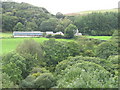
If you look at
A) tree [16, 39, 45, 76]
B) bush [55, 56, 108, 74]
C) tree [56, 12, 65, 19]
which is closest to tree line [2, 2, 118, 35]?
tree [56, 12, 65, 19]

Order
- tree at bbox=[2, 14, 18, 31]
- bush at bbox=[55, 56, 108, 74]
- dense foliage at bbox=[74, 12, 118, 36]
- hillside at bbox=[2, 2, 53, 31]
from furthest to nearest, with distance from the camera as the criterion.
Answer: hillside at bbox=[2, 2, 53, 31] → tree at bbox=[2, 14, 18, 31] → dense foliage at bbox=[74, 12, 118, 36] → bush at bbox=[55, 56, 108, 74]

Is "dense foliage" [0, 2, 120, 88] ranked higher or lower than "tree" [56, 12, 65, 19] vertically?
lower

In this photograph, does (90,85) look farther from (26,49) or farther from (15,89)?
(26,49)

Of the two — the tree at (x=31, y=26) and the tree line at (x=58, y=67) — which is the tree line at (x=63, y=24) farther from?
the tree line at (x=58, y=67)

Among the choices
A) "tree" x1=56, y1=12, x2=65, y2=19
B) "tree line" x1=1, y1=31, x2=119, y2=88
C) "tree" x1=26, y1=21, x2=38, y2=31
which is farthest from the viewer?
"tree" x1=56, y1=12, x2=65, y2=19

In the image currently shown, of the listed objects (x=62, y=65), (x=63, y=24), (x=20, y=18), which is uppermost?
(x=20, y=18)

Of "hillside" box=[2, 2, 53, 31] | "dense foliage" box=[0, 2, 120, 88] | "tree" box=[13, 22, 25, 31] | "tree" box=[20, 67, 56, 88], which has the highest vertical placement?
"hillside" box=[2, 2, 53, 31]

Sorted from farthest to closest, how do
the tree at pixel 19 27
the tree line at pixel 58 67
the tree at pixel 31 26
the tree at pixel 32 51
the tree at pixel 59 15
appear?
1. the tree at pixel 59 15
2. the tree at pixel 31 26
3. the tree at pixel 19 27
4. the tree at pixel 32 51
5. the tree line at pixel 58 67

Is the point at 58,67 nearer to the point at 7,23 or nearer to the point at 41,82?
the point at 41,82

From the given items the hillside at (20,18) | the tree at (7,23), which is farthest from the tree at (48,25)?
the tree at (7,23)

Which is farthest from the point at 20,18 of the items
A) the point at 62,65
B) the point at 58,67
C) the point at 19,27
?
the point at 62,65

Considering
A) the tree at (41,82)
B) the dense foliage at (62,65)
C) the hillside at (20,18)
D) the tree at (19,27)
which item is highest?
the hillside at (20,18)

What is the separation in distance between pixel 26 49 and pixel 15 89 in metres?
11.1

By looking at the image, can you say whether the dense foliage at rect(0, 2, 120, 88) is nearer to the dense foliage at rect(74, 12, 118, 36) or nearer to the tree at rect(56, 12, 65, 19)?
the dense foliage at rect(74, 12, 118, 36)
